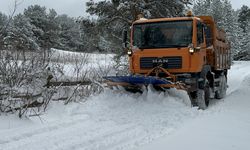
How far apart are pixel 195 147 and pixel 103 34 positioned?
58.2 feet

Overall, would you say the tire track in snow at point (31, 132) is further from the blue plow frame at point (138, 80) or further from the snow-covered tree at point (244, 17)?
the snow-covered tree at point (244, 17)

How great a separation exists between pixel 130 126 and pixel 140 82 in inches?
108

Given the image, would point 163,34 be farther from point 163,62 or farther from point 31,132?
point 31,132

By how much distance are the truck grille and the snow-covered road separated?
4.18ft

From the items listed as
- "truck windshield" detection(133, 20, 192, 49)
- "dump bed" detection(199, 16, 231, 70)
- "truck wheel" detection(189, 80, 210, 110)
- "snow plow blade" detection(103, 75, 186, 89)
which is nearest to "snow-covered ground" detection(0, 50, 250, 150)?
"snow plow blade" detection(103, 75, 186, 89)

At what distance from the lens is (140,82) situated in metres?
11.5

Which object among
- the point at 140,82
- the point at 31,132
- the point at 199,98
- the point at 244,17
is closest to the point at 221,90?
the point at 199,98

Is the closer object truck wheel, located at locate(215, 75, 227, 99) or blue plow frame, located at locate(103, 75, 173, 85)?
blue plow frame, located at locate(103, 75, 173, 85)

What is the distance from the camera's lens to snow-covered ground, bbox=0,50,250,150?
23.5 ft

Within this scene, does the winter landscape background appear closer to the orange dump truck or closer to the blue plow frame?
the blue plow frame

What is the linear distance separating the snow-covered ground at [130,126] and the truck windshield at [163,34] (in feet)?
5.90

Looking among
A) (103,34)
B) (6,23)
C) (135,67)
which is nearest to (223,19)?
(103,34)

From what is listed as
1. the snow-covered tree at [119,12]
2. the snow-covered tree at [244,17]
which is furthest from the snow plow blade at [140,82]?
the snow-covered tree at [244,17]

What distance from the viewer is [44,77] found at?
10766 mm
